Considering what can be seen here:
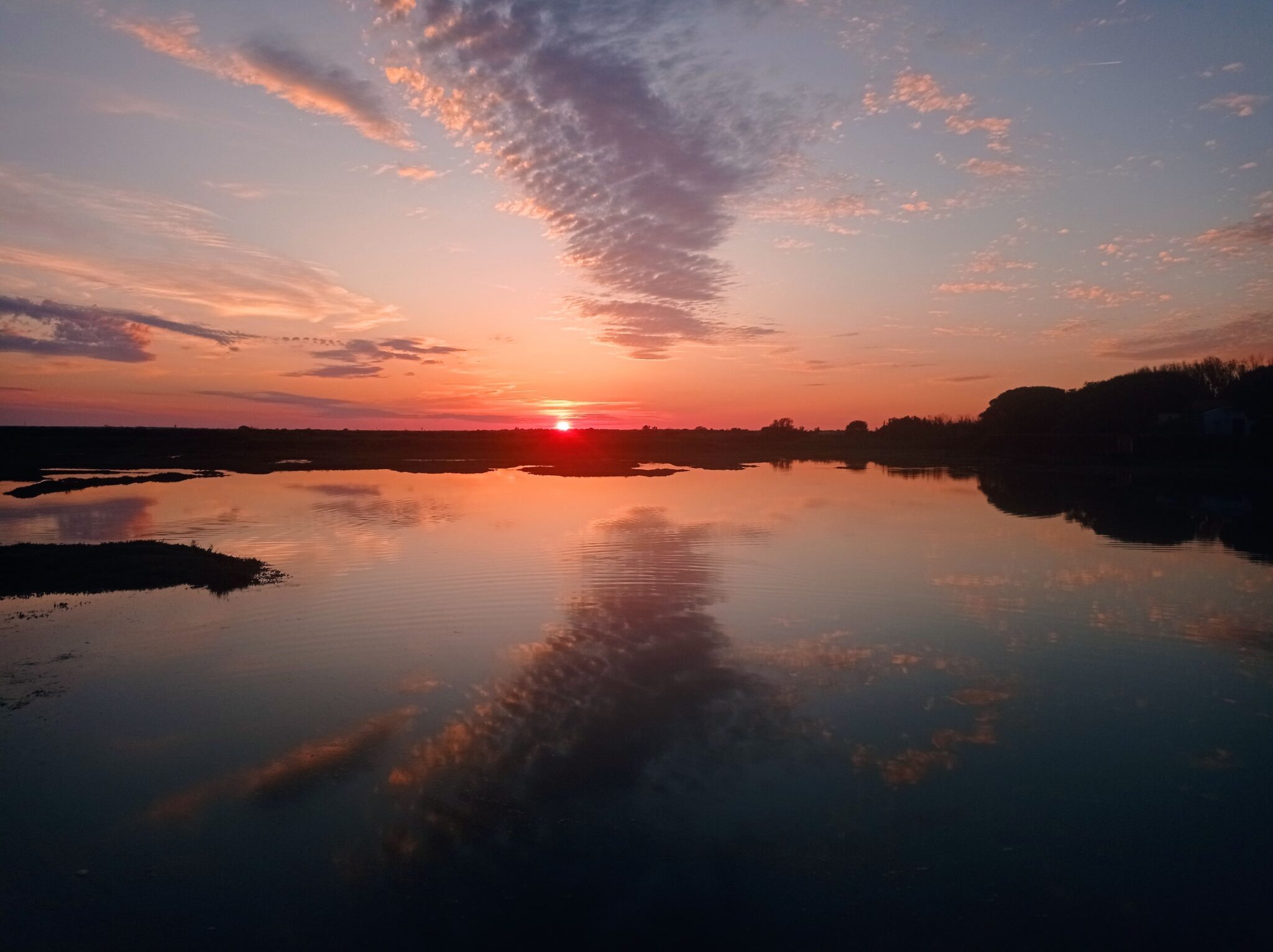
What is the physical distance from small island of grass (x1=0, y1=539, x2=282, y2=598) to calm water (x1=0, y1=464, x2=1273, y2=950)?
1.45 metres

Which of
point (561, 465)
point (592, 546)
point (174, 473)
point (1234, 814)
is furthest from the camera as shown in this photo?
point (561, 465)

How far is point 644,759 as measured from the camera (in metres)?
9.98

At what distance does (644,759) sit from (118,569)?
17.8 meters

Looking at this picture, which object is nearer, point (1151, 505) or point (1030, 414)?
point (1151, 505)

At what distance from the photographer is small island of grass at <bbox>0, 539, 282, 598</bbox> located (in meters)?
19.8

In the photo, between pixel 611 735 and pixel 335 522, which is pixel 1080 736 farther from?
pixel 335 522

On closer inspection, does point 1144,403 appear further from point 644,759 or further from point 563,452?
point 644,759

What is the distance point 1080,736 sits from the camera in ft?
35.3

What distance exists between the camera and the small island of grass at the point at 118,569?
19.8m

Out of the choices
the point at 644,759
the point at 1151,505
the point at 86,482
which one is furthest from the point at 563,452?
the point at 644,759

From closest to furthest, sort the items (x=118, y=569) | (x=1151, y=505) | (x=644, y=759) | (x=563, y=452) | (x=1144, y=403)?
(x=644, y=759)
(x=118, y=569)
(x=1151, y=505)
(x=1144, y=403)
(x=563, y=452)

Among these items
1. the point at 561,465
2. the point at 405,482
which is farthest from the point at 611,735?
the point at 561,465

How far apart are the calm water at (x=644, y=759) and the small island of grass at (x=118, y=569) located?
4.77ft

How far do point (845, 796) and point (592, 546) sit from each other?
17667mm
